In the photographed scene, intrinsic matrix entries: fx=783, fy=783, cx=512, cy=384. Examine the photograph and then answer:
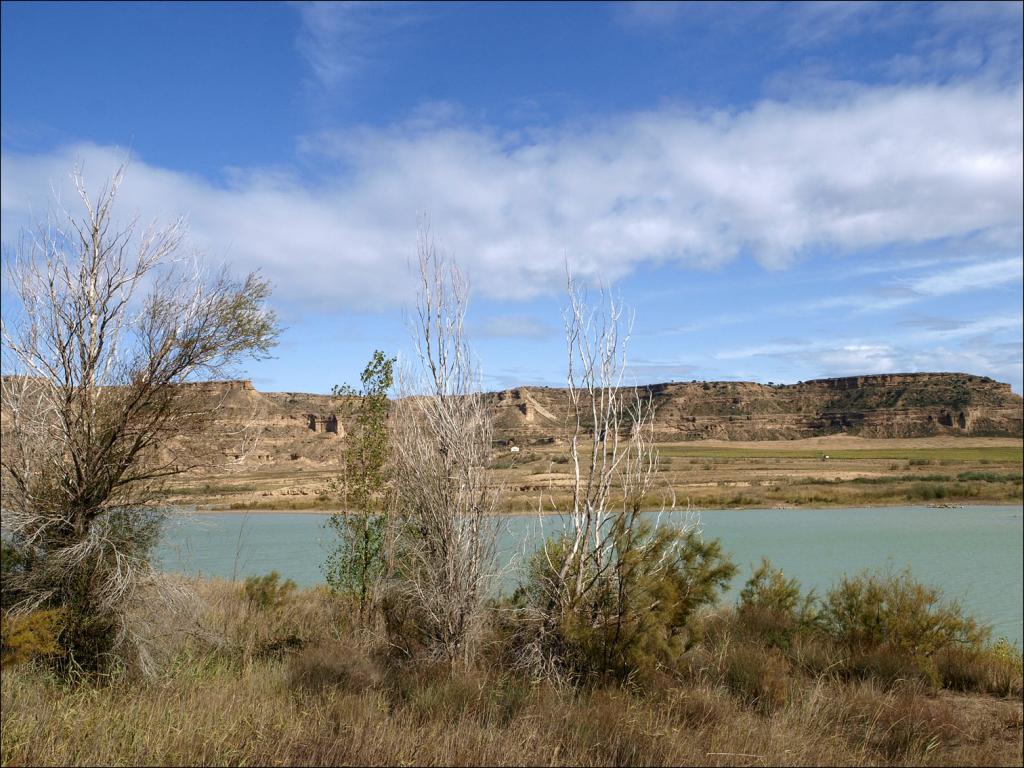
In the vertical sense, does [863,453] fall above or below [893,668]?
above

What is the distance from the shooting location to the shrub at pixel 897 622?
1166 centimetres

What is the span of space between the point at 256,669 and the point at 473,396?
13.8ft

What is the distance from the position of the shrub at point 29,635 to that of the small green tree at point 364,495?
14.9ft

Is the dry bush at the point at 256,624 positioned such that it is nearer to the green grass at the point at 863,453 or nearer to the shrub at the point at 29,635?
the shrub at the point at 29,635

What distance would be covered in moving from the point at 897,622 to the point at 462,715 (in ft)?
25.6

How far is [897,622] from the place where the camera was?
11.6 m

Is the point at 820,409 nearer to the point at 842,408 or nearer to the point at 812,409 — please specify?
the point at 812,409

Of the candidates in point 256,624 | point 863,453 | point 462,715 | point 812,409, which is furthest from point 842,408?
point 462,715

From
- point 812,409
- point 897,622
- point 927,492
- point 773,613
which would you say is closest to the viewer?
point 897,622

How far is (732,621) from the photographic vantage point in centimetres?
1345

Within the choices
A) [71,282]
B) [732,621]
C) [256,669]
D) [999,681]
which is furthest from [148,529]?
[999,681]

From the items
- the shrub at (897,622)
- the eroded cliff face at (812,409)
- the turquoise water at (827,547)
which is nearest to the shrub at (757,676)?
the shrub at (897,622)

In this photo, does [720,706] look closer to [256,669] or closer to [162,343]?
[256,669]

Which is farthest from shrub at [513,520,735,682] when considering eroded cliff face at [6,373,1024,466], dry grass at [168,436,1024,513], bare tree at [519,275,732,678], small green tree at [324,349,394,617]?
eroded cliff face at [6,373,1024,466]
